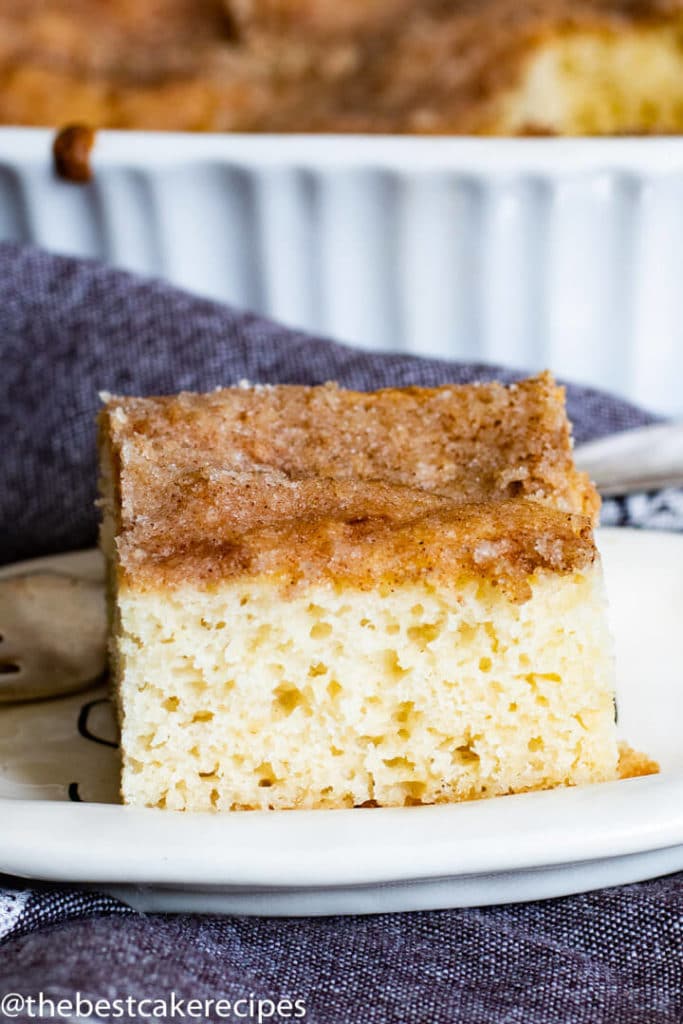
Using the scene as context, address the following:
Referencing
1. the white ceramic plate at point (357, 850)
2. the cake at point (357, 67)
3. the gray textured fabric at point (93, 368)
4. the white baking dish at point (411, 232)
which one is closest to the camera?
the white ceramic plate at point (357, 850)

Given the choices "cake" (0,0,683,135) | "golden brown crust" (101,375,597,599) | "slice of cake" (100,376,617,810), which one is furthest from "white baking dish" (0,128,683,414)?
"slice of cake" (100,376,617,810)

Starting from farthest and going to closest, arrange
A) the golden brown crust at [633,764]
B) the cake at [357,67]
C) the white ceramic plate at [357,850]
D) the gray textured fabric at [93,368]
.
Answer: the cake at [357,67] → the gray textured fabric at [93,368] → the golden brown crust at [633,764] → the white ceramic plate at [357,850]

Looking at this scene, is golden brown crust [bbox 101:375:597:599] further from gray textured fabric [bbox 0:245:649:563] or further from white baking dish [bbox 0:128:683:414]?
white baking dish [bbox 0:128:683:414]

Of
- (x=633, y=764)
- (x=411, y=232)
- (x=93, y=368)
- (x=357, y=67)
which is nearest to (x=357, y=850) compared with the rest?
(x=633, y=764)

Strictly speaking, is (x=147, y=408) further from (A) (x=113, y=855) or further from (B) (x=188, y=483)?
(A) (x=113, y=855)

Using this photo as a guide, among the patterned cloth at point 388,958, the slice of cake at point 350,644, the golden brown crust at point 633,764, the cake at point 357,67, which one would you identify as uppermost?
the cake at point 357,67

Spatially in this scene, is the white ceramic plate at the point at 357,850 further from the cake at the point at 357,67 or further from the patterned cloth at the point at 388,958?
the cake at the point at 357,67

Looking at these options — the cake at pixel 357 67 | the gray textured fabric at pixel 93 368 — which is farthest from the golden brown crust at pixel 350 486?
the cake at pixel 357 67
